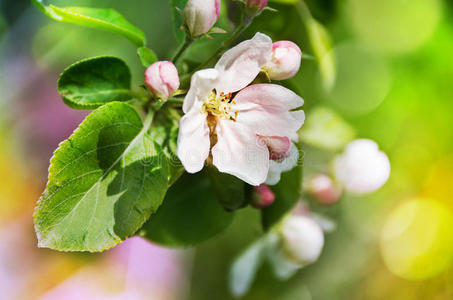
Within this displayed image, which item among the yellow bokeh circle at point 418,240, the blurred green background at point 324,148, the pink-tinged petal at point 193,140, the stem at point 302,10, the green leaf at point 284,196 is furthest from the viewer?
the yellow bokeh circle at point 418,240

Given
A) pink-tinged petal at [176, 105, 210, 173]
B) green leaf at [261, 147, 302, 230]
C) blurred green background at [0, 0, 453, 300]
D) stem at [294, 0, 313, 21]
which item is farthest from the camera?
blurred green background at [0, 0, 453, 300]

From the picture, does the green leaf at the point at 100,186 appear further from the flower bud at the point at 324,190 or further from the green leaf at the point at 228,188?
the flower bud at the point at 324,190

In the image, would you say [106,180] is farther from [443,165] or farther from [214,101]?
[443,165]

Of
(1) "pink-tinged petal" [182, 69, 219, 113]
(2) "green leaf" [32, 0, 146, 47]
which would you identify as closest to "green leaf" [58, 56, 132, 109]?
(2) "green leaf" [32, 0, 146, 47]

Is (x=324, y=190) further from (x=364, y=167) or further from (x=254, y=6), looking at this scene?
(x=254, y=6)

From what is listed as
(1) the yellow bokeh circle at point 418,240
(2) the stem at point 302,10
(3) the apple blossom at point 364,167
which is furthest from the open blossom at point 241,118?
(1) the yellow bokeh circle at point 418,240

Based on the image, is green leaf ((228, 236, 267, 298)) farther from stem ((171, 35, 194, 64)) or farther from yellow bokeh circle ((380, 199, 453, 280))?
yellow bokeh circle ((380, 199, 453, 280))

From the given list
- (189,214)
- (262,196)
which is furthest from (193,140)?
(189,214)
